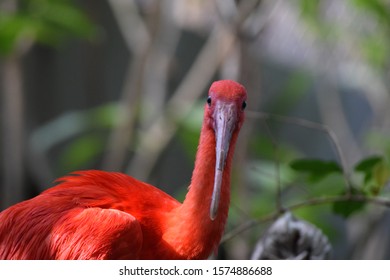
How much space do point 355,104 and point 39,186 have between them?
8.33 ft

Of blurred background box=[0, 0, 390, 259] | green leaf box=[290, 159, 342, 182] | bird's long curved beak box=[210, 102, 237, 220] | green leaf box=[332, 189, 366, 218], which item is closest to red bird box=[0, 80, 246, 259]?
bird's long curved beak box=[210, 102, 237, 220]

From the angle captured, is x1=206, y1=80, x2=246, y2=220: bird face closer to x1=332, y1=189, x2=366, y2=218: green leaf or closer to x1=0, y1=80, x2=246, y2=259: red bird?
x1=0, y1=80, x2=246, y2=259: red bird

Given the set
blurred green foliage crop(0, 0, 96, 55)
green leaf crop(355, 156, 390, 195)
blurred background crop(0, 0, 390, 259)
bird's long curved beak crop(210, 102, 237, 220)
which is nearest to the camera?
bird's long curved beak crop(210, 102, 237, 220)

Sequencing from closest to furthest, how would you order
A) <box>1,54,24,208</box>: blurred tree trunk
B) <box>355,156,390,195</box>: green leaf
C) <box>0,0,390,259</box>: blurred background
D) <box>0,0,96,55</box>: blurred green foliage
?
<box>355,156,390,195</box>: green leaf < <box>0,0,96,55</box>: blurred green foliage < <box>0,0,390,259</box>: blurred background < <box>1,54,24,208</box>: blurred tree trunk

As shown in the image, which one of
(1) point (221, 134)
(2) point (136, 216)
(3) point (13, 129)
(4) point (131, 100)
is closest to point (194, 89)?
(4) point (131, 100)

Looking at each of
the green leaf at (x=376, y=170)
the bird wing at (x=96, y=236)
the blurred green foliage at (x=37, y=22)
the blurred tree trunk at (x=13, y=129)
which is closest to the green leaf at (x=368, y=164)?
the green leaf at (x=376, y=170)

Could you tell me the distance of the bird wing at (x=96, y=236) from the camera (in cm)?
188

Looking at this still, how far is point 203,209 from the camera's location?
197 centimetres

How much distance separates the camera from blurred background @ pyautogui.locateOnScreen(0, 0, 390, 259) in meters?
3.94

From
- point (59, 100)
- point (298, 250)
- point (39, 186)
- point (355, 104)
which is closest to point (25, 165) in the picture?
point (39, 186)

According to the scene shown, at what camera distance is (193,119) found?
4.14m

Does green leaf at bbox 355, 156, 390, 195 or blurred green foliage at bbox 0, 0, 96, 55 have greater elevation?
blurred green foliage at bbox 0, 0, 96, 55

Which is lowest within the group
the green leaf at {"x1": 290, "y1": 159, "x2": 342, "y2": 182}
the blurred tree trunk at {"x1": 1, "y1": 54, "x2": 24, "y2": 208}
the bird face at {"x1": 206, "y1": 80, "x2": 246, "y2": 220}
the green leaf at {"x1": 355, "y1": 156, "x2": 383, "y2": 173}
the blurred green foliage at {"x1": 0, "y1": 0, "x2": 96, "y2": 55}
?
the blurred tree trunk at {"x1": 1, "y1": 54, "x2": 24, "y2": 208}
